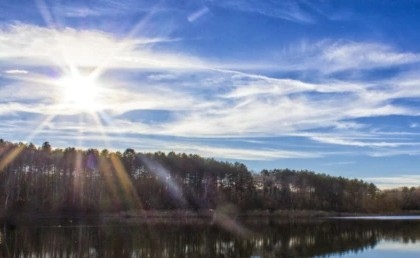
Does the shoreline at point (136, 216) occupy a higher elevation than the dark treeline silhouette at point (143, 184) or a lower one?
lower

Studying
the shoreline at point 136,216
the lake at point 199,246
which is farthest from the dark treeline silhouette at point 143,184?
the lake at point 199,246

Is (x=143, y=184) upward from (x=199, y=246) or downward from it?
upward

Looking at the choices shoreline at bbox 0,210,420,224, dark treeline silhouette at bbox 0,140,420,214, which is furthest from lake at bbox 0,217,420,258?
dark treeline silhouette at bbox 0,140,420,214

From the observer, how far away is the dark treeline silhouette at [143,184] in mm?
96312

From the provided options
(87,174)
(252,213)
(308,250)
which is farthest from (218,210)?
(308,250)

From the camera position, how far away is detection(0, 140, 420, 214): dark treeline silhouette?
9631 cm

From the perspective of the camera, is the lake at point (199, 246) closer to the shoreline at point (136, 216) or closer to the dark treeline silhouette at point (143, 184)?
the shoreline at point (136, 216)

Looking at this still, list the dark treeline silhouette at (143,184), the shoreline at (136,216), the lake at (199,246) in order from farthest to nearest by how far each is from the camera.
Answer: the dark treeline silhouette at (143,184), the shoreline at (136,216), the lake at (199,246)

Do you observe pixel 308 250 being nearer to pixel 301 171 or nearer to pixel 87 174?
pixel 87 174

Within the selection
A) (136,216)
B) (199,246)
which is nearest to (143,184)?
(136,216)

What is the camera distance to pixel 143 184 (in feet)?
365

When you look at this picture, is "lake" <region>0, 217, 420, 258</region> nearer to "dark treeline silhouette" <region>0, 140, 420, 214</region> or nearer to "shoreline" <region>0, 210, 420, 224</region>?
"shoreline" <region>0, 210, 420, 224</region>

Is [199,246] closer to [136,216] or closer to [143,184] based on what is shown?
[136,216]

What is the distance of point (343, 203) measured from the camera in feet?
493
